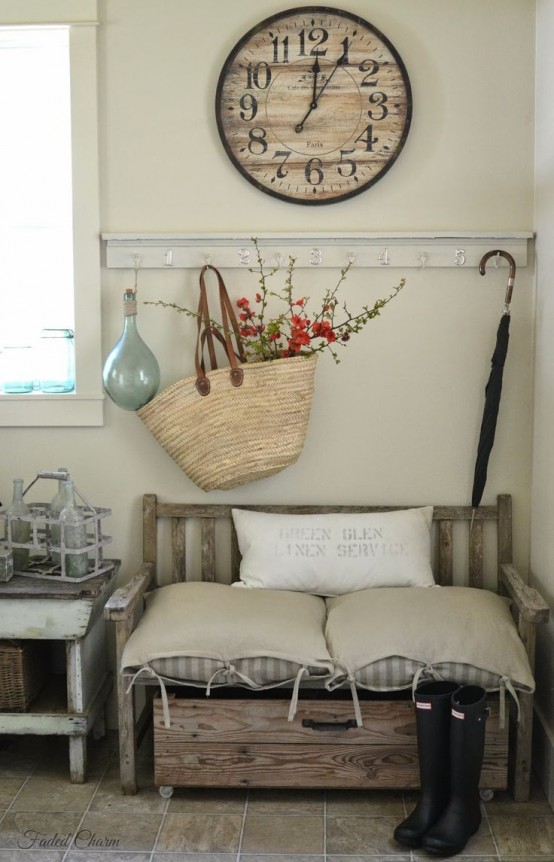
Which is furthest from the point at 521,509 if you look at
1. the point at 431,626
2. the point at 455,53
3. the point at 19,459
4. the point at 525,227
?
the point at 19,459

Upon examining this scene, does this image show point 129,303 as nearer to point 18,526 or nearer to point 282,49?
point 18,526

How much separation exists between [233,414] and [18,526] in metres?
0.75

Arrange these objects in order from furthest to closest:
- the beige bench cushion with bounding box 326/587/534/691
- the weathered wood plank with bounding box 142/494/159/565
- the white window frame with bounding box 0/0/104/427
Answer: the weathered wood plank with bounding box 142/494/159/565 → the white window frame with bounding box 0/0/104/427 → the beige bench cushion with bounding box 326/587/534/691

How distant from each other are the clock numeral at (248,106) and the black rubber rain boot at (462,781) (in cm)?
184

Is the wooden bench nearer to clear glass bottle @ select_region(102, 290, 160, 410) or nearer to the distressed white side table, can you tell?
the distressed white side table

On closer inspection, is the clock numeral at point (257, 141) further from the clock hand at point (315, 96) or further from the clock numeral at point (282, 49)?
the clock numeral at point (282, 49)

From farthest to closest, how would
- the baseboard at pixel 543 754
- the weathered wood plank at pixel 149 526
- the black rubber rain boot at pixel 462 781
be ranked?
the weathered wood plank at pixel 149 526
the baseboard at pixel 543 754
the black rubber rain boot at pixel 462 781

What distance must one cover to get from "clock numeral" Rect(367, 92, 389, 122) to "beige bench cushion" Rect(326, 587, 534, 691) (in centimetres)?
152

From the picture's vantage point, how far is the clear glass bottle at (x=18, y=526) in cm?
292

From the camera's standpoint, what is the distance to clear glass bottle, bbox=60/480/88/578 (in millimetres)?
2834

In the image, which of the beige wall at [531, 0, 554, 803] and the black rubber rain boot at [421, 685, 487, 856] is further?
the beige wall at [531, 0, 554, 803]

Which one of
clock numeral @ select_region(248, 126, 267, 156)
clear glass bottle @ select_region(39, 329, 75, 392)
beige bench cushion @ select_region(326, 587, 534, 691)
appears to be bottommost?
beige bench cushion @ select_region(326, 587, 534, 691)

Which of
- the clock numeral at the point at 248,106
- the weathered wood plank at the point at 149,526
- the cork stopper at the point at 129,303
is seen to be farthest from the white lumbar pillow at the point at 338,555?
the clock numeral at the point at 248,106

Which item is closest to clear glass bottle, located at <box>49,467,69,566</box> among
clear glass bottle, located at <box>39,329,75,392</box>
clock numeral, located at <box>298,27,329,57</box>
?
clear glass bottle, located at <box>39,329,75,392</box>
